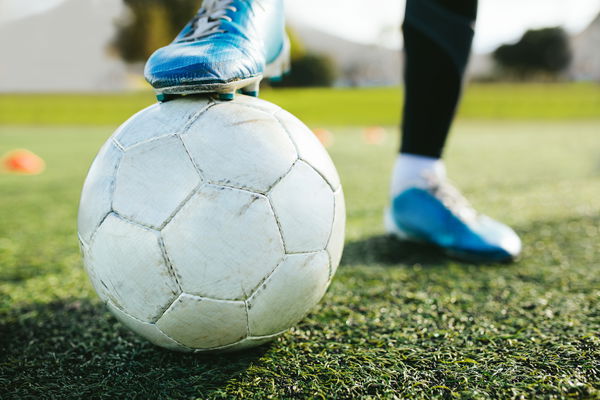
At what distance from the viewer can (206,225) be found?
1.06m

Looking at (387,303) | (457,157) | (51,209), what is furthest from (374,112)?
(387,303)

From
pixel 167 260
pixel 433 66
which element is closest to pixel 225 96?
pixel 167 260

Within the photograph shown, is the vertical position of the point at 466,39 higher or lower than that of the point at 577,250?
higher

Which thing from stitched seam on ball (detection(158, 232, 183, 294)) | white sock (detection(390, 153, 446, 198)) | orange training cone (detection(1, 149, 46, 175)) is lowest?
orange training cone (detection(1, 149, 46, 175))

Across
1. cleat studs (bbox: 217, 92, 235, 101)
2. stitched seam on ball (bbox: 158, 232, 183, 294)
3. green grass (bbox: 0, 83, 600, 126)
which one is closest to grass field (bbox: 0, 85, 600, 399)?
stitched seam on ball (bbox: 158, 232, 183, 294)

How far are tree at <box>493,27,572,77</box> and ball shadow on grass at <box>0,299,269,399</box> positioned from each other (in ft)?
183

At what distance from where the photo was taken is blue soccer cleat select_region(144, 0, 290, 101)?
3.73 feet

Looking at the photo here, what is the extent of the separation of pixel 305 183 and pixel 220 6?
629 millimetres

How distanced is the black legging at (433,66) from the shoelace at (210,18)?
0.92m

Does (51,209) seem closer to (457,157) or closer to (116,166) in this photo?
(116,166)

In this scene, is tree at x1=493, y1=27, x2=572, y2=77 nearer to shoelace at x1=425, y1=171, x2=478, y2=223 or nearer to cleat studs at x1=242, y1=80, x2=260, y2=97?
shoelace at x1=425, y1=171, x2=478, y2=223

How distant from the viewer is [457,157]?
5586mm

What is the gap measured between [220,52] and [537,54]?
189 feet

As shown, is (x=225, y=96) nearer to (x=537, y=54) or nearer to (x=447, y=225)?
(x=447, y=225)
